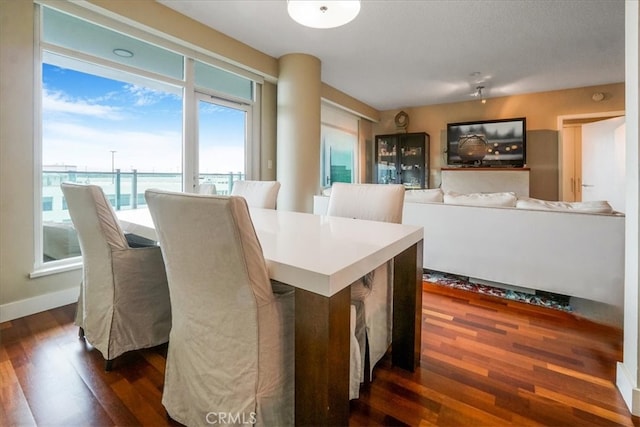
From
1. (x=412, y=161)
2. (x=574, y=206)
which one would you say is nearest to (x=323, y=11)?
(x=574, y=206)

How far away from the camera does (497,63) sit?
3936mm

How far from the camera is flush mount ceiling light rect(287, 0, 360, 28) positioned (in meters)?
1.59

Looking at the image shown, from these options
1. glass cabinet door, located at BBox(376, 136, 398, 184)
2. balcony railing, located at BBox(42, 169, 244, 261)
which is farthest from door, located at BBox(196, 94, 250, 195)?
glass cabinet door, located at BBox(376, 136, 398, 184)

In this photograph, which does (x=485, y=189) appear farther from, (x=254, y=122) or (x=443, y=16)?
(x=254, y=122)

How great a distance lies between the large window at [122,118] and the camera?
2.32 m

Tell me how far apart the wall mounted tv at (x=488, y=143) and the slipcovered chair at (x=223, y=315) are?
541 cm

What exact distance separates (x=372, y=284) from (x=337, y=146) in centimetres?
466

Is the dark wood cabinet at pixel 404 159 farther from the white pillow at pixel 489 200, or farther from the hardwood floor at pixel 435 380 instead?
the hardwood floor at pixel 435 380

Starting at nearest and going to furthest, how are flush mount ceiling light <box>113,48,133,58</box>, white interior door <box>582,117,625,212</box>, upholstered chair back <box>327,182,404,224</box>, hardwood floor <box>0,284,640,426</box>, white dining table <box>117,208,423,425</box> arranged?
1. white dining table <box>117,208,423,425</box>
2. hardwood floor <box>0,284,640,426</box>
3. upholstered chair back <box>327,182,404,224</box>
4. flush mount ceiling light <box>113,48,133,58</box>
5. white interior door <box>582,117,625,212</box>

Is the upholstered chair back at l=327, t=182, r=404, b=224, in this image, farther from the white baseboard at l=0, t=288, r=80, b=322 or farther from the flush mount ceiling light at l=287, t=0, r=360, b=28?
the white baseboard at l=0, t=288, r=80, b=322

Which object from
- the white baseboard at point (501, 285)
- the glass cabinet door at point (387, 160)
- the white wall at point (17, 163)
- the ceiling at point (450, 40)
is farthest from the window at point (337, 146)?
the white wall at point (17, 163)

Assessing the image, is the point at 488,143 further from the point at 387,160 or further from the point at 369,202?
the point at 369,202

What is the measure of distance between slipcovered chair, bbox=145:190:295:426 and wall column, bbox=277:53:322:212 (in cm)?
271

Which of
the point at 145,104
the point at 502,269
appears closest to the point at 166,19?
the point at 145,104
